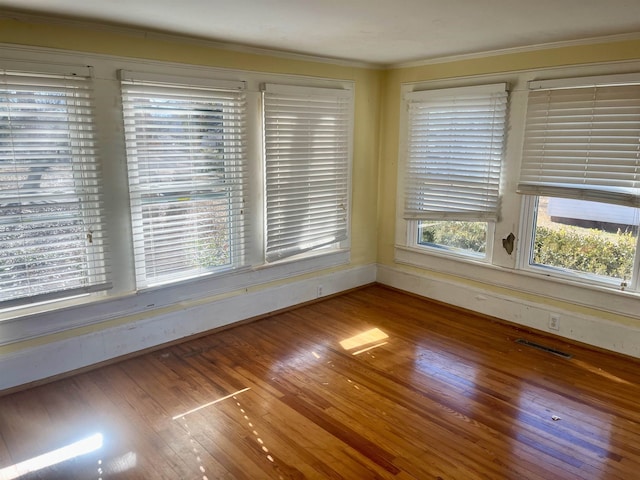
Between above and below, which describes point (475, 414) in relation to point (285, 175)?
below

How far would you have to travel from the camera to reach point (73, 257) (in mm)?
3283

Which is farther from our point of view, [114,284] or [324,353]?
[324,353]

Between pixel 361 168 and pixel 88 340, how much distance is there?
10.2ft

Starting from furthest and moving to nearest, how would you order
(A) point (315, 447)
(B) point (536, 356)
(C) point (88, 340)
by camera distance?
(B) point (536, 356)
(C) point (88, 340)
(A) point (315, 447)

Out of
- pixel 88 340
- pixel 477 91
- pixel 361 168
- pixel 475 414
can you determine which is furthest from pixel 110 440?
pixel 477 91

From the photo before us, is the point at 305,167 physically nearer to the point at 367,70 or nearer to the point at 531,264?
the point at 367,70

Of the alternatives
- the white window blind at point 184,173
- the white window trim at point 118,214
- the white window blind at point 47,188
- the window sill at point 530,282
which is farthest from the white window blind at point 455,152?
the white window blind at point 47,188

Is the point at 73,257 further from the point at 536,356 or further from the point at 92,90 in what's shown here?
the point at 536,356

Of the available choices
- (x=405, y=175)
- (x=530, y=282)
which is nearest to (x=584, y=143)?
(x=530, y=282)

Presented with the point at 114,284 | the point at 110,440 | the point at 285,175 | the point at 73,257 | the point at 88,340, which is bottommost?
the point at 110,440

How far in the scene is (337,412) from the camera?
2.95 metres

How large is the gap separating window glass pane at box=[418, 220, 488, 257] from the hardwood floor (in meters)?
0.91

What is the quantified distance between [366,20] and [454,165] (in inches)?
78.1

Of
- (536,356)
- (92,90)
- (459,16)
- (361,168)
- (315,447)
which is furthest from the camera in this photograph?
(361,168)
